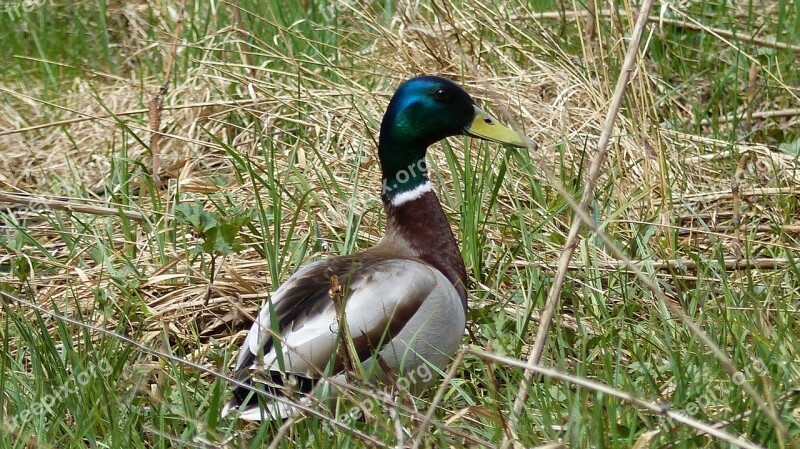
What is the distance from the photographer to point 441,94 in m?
4.14

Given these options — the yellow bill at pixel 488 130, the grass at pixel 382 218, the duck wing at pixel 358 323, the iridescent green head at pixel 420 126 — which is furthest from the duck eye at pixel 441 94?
the duck wing at pixel 358 323

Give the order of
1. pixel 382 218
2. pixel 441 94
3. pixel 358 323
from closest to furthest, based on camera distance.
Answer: pixel 358 323 < pixel 441 94 < pixel 382 218

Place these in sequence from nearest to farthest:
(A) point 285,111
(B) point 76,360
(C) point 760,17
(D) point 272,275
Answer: (B) point 76,360 → (D) point 272,275 → (A) point 285,111 → (C) point 760,17

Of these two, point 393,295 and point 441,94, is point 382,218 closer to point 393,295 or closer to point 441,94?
point 441,94

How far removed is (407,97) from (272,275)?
2.43 ft

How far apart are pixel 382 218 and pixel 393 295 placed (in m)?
1.23

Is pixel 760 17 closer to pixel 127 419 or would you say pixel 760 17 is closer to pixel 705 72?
pixel 705 72

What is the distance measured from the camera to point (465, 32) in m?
5.59

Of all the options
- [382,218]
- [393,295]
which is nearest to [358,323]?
[393,295]

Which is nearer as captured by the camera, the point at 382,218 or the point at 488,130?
the point at 488,130

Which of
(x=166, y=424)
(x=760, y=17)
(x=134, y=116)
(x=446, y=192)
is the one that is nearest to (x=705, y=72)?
(x=760, y=17)

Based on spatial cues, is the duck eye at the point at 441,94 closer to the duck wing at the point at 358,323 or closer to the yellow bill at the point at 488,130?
the yellow bill at the point at 488,130

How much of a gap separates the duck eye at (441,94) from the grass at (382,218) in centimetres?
42

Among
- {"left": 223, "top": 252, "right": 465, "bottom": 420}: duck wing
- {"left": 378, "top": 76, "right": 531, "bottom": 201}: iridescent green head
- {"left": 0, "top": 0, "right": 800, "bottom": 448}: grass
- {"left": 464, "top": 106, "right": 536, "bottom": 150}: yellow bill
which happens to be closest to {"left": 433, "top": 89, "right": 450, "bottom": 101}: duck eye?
{"left": 378, "top": 76, "right": 531, "bottom": 201}: iridescent green head
